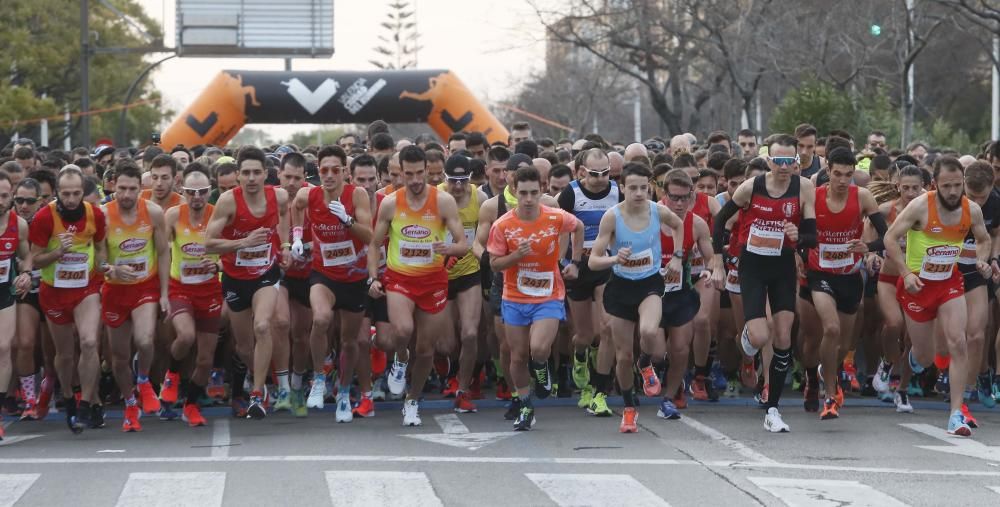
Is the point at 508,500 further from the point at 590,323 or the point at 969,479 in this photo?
the point at 590,323

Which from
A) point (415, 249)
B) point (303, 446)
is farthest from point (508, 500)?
point (415, 249)

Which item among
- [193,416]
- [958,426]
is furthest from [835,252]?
[193,416]

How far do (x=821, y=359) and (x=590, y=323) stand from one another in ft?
6.34

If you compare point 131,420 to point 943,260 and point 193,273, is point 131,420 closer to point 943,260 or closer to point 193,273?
point 193,273

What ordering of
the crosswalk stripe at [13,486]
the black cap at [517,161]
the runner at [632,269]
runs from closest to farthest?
the crosswalk stripe at [13,486] → the runner at [632,269] → the black cap at [517,161]

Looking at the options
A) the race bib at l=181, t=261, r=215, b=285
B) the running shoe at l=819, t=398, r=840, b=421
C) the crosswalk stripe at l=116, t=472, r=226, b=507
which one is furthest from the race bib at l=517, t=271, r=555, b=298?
the crosswalk stripe at l=116, t=472, r=226, b=507

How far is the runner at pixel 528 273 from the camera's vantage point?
1218cm

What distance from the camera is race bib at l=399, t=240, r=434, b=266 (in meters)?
12.6

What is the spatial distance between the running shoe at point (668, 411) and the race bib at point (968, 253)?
8.27 ft

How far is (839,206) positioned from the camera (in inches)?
504

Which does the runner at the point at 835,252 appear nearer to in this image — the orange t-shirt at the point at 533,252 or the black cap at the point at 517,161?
the orange t-shirt at the point at 533,252

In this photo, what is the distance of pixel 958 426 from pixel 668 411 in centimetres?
219

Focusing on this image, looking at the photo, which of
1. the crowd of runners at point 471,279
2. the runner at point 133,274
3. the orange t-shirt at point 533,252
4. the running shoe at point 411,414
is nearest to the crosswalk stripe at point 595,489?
the crowd of runners at point 471,279

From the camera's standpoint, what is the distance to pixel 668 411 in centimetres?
1281
